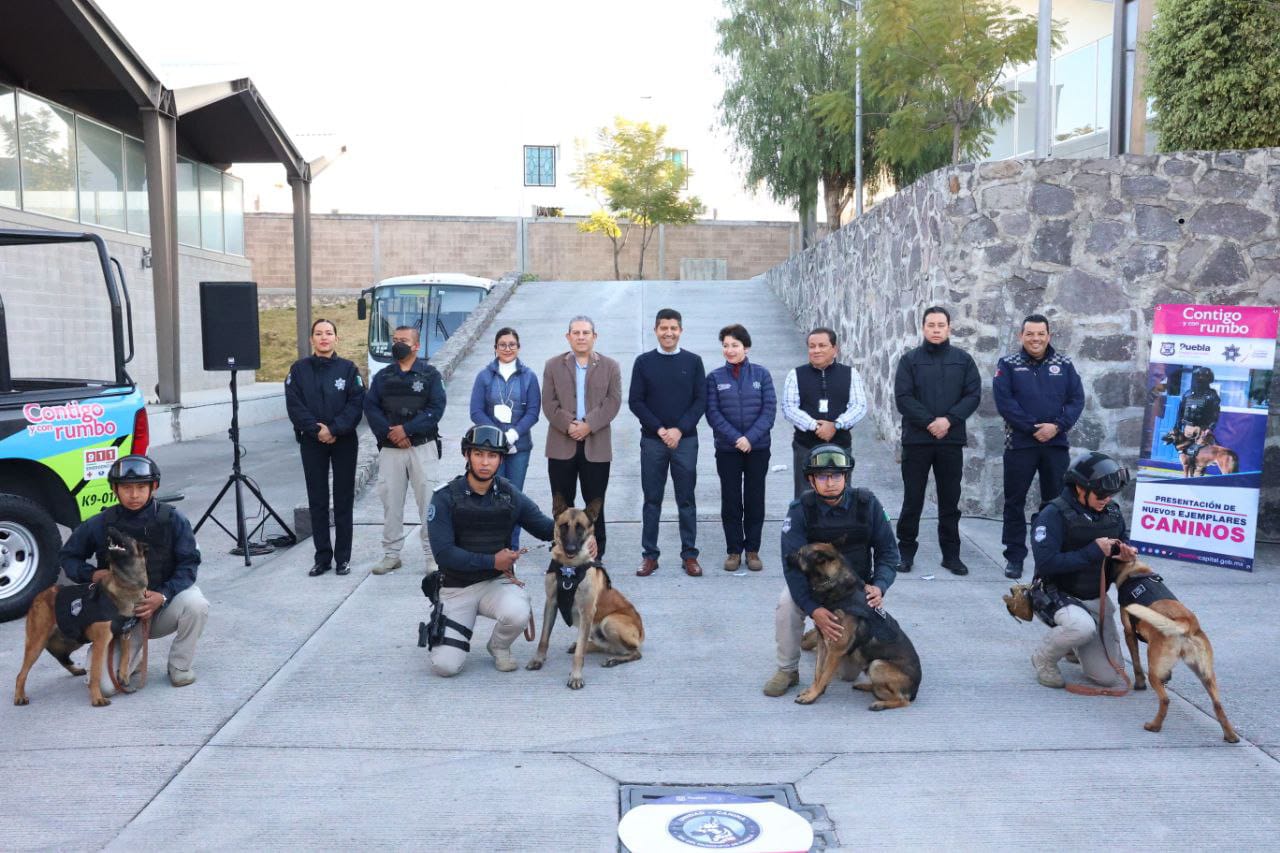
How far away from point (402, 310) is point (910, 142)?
986 cm

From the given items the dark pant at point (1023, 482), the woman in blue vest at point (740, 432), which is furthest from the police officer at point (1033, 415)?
the woman in blue vest at point (740, 432)

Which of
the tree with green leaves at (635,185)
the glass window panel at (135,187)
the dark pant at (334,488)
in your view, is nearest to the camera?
the dark pant at (334,488)

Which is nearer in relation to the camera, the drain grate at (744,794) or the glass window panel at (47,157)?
the drain grate at (744,794)

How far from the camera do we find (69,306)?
17.0 meters

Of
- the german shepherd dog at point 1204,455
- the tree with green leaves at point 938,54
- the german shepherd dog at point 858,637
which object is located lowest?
the german shepherd dog at point 858,637

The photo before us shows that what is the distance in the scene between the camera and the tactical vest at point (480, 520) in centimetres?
570

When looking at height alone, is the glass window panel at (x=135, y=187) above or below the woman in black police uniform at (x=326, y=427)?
above

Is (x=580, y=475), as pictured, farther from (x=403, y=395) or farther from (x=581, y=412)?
(x=403, y=395)

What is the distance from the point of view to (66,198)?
56.2ft

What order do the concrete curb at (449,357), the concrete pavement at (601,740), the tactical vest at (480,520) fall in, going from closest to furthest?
the concrete pavement at (601,740), the tactical vest at (480,520), the concrete curb at (449,357)

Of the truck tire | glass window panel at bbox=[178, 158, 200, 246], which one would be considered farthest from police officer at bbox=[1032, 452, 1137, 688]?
glass window panel at bbox=[178, 158, 200, 246]

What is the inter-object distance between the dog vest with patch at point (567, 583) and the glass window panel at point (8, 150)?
13.7 m

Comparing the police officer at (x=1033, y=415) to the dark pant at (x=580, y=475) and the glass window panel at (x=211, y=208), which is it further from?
the glass window panel at (x=211, y=208)

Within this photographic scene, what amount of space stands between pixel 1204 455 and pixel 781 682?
15.3 feet
